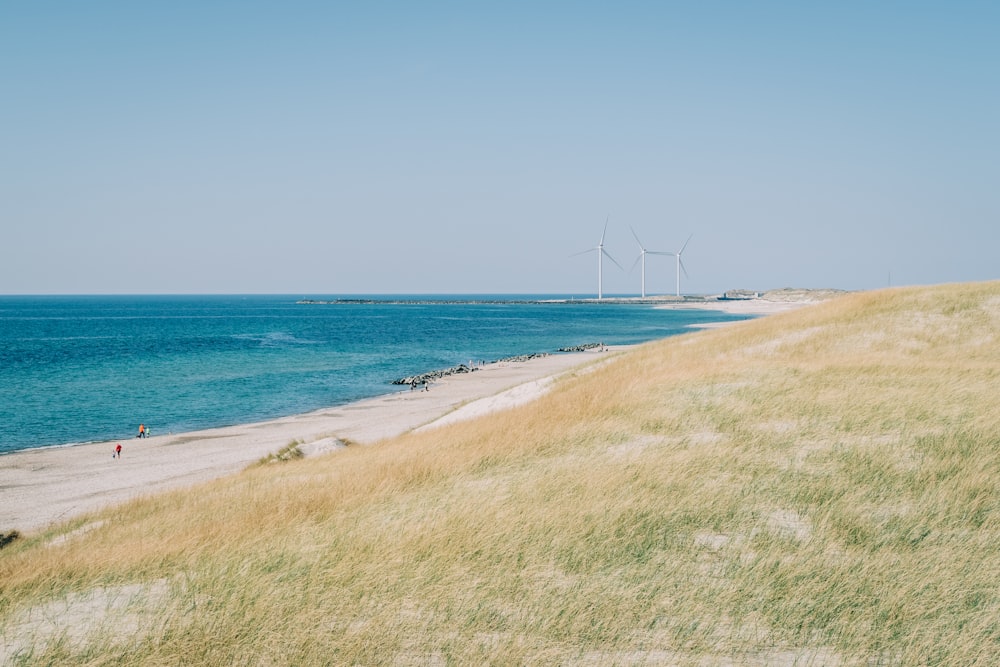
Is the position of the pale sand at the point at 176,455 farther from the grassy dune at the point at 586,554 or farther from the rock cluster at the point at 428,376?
the rock cluster at the point at 428,376

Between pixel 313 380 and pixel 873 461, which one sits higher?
pixel 873 461

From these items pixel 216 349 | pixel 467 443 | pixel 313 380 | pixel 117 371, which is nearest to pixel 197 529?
pixel 467 443

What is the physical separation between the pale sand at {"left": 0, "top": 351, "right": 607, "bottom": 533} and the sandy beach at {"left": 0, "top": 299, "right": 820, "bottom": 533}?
43mm

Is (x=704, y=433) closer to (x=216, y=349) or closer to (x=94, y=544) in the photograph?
(x=94, y=544)

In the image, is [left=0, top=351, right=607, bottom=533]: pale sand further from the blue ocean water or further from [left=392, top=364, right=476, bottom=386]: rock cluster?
[left=392, top=364, right=476, bottom=386]: rock cluster

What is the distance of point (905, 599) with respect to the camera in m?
7.09

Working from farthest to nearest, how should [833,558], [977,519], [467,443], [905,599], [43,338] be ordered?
[43,338] < [467,443] < [977,519] < [833,558] < [905,599]

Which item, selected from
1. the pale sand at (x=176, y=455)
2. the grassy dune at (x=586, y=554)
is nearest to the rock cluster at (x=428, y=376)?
the pale sand at (x=176, y=455)

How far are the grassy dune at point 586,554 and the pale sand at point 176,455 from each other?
35.5ft

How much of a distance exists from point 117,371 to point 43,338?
6634 centimetres

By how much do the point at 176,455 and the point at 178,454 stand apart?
0.25 metres

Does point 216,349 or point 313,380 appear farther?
point 216,349

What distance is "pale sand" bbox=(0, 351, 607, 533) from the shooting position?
24422 millimetres

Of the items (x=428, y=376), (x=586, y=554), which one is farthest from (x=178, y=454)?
(x=428, y=376)
